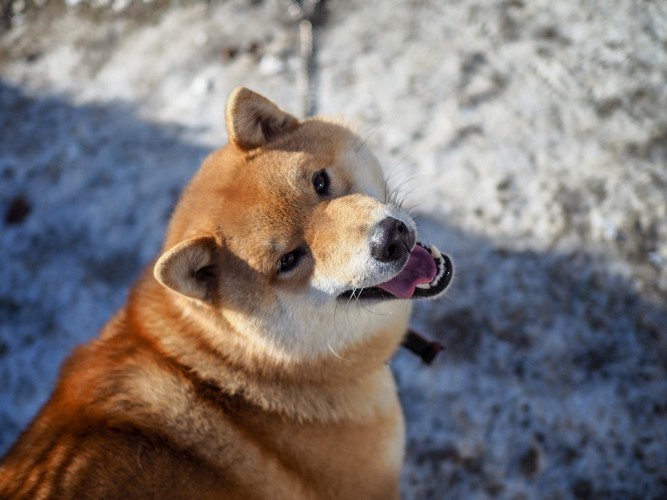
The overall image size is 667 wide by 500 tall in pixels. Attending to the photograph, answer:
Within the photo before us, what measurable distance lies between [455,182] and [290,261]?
1.79 meters

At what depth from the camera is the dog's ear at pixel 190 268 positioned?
200 centimetres

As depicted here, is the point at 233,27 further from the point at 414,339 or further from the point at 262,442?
the point at 262,442

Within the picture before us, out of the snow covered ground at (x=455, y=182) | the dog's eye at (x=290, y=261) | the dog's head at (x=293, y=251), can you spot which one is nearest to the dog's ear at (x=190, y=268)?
the dog's head at (x=293, y=251)

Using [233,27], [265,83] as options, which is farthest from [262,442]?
[233,27]

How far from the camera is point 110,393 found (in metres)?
2.17

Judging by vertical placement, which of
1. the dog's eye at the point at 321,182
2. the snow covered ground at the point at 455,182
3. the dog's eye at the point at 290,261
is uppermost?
the dog's eye at the point at 321,182

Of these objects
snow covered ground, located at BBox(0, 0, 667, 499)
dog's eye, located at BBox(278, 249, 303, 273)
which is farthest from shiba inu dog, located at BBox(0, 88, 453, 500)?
snow covered ground, located at BBox(0, 0, 667, 499)

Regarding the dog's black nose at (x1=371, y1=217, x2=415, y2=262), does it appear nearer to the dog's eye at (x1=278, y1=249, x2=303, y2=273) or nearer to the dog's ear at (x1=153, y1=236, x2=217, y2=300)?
the dog's eye at (x1=278, y1=249, x2=303, y2=273)

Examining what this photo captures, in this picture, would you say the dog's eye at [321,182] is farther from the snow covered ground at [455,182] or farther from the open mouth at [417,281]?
the snow covered ground at [455,182]

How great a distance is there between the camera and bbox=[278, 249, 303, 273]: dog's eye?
2.17 m

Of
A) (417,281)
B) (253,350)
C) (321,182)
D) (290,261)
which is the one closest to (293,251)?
(290,261)

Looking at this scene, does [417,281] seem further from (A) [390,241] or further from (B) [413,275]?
(A) [390,241]

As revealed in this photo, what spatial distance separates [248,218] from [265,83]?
242 centimetres

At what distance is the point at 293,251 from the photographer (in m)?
2.17
